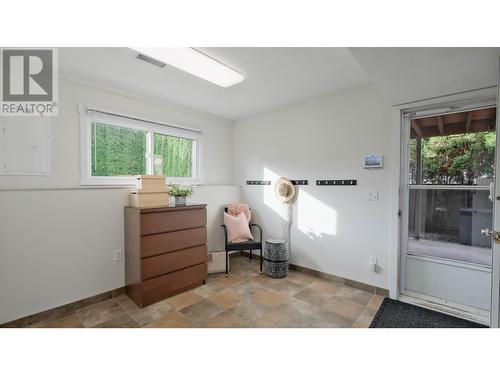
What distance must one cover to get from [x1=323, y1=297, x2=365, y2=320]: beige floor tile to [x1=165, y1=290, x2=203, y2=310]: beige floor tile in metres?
1.44

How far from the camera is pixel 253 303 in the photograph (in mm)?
2416

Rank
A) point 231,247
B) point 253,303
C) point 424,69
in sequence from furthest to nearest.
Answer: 1. point 231,247
2. point 253,303
3. point 424,69

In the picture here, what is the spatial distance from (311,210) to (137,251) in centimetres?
229

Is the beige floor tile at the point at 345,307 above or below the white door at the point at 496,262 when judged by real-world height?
below

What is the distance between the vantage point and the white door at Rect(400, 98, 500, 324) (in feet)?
6.96

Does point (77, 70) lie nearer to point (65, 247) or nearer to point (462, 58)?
point (65, 247)

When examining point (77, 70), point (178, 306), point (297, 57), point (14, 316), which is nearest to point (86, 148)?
point (77, 70)

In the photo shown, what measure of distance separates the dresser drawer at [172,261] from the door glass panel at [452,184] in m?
2.51

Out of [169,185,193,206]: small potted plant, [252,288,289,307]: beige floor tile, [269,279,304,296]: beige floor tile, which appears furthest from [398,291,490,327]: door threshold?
[169,185,193,206]: small potted plant

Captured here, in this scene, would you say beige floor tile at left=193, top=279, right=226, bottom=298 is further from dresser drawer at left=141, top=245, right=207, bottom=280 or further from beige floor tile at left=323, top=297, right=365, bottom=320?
beige floor tile at left=323, top=297, right=365, bottom=320

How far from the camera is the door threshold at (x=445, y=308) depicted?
2086mm

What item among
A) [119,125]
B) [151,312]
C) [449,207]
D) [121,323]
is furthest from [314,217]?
[119,125]

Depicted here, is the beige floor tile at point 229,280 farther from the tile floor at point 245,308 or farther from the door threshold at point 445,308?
the door threshold at point 445,308

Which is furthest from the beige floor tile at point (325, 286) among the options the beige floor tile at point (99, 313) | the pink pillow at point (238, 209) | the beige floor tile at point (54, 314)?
the beige floor tile at point (54, 314)
